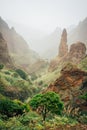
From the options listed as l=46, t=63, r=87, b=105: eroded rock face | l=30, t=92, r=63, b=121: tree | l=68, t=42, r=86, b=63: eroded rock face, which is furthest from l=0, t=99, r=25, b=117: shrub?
l=68, t=42, r=86, b=63: eroded rock face

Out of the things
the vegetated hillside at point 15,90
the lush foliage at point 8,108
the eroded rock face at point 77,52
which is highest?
the eroded rock face at point 77,52

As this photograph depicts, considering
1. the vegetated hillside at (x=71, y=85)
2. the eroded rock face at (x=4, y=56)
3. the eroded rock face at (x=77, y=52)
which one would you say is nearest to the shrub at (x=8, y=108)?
the vegetated hillside at (x=71, y=85)

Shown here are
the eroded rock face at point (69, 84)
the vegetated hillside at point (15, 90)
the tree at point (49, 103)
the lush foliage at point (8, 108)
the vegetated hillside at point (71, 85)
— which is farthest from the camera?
the vegetated hillside at point (15, 90)

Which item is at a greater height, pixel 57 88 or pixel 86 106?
pixel 57 88

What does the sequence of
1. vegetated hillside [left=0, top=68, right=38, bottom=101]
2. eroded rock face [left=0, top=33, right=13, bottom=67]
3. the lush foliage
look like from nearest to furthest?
the lush foliage → vegetated hillside [left=0, top=68, right=38, bottom=101] → eroded rock face [left=0, top=33, right=13, bottom=67]

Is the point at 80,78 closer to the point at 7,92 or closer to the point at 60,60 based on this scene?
the point at 7,92

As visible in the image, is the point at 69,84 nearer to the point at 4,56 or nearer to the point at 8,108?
the point at 8,108

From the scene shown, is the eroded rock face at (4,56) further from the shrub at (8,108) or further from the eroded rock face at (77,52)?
the shrub at (8,108)

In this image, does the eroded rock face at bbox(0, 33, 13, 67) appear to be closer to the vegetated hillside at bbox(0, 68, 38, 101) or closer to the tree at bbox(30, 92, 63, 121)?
the vegetated hillside at bbox(0, 68, 38, 101)

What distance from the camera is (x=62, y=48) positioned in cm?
15325

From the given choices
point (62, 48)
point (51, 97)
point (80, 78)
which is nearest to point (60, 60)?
point (62, 48)

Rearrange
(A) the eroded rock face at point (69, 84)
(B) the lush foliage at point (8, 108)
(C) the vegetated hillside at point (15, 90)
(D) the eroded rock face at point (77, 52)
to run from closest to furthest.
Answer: (B) the lush foliage at point (8, 108) < (A) the eroded rock face at point (69, 84) < (C) the vegetated hillside at point (15, 90) < (D) the eroded rock face at point (77, 52)

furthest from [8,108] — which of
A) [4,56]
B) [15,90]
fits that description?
[4,56]

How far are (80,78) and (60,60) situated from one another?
76.9m
